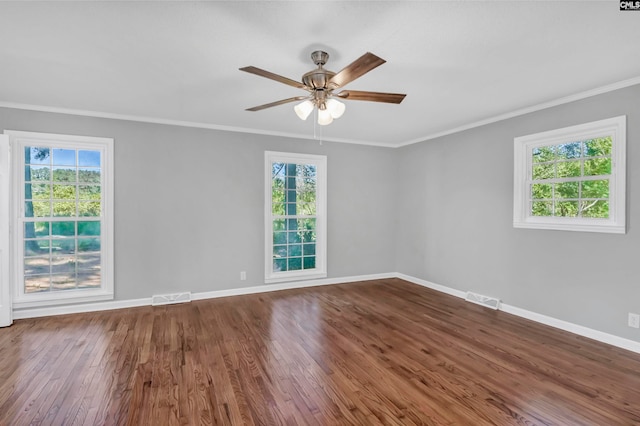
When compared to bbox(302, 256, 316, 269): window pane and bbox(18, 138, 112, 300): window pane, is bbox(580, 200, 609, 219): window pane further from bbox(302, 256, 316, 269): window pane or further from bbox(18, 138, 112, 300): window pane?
bbox(18, 138, 112, 300): window pane

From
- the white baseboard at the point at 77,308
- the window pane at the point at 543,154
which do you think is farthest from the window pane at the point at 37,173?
the window pane at the point at 543,154

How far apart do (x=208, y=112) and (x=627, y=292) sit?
16.4 ft

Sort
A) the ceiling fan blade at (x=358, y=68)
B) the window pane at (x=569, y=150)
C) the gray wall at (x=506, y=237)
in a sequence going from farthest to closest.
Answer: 1. the window pane at (x=569, y=150)
2. the gray wall at (x=506, y=237)
3. the ceiling fan blade at (x=358, y=68)

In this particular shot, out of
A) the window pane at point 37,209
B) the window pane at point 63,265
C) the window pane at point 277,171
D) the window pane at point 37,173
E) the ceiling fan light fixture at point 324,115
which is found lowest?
the window pane at point 63,265

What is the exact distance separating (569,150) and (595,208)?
28.2 inches

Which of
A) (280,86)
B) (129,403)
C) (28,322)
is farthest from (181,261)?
(280,86)

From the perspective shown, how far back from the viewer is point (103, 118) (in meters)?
4.10

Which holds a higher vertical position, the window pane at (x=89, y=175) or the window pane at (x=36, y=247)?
→ the window pane at (x=89, y=175)

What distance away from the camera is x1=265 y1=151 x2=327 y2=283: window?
5.08 m

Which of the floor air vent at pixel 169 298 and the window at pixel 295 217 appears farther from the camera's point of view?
the window at pixel 295 217

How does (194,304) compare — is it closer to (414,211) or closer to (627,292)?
(414,211)

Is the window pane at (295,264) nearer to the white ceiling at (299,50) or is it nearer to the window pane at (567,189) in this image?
the white ceiling at (299,50)

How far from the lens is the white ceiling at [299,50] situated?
1956 millimetres

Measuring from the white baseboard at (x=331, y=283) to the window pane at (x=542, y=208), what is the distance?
1.22 meters
